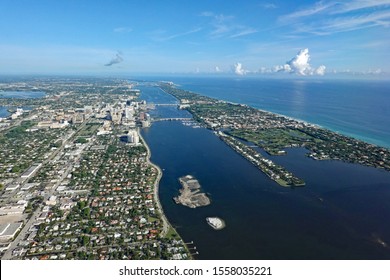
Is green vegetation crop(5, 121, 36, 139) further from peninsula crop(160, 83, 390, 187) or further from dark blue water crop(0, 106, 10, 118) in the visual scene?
peninsula crop(160, 83, 390, 187)

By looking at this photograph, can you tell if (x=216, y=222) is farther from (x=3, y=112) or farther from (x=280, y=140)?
(x=3, y=112)

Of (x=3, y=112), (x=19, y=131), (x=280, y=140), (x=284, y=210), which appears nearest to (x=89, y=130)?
(x=19, y=131)

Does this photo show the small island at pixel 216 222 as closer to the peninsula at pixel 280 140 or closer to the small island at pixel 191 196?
the small island at pixel 191 196

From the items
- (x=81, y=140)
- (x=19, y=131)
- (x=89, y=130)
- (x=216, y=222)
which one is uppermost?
(x=216, y=222)

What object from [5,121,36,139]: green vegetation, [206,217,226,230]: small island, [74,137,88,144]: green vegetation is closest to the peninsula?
[206,217,226,230]: small island

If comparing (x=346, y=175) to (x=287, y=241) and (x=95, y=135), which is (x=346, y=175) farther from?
(x=95, y=135)

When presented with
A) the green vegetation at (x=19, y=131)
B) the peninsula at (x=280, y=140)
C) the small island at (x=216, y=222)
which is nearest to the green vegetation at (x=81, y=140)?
the green vegetation at (x=19, y=131)

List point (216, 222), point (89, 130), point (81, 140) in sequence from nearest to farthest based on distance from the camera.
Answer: point (216, 222), point (81, 140), point (89, 130)
